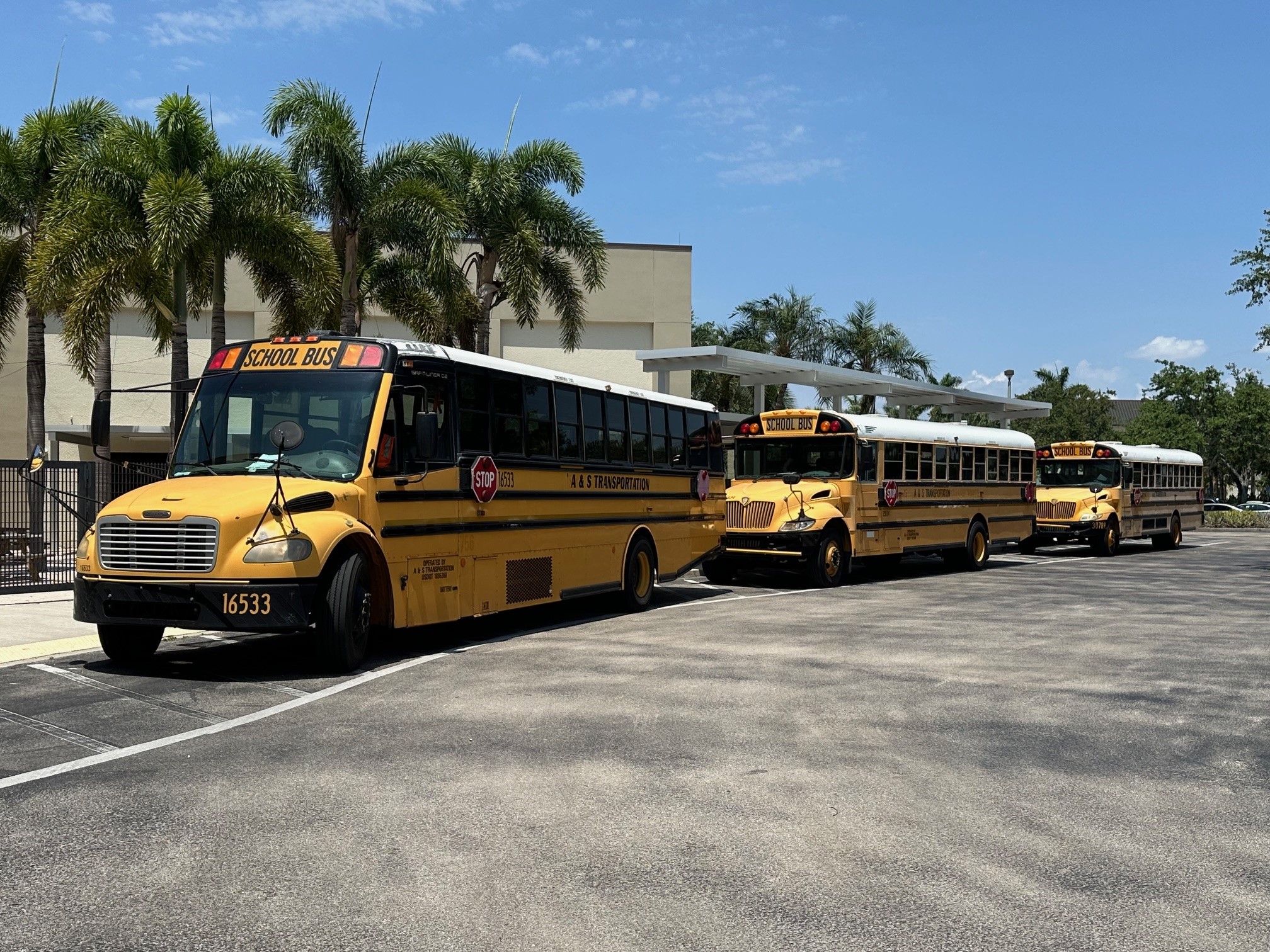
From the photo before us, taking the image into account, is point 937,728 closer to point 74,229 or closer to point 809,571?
point 809,571

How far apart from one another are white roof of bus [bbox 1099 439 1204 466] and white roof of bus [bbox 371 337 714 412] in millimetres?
17062

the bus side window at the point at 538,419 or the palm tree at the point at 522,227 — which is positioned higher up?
the palm tree at the point at 522,227

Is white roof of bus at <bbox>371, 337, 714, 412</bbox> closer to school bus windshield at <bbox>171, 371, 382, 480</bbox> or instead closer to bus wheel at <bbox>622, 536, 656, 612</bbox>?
school bus windshield at <bbox>171, 371, 382, 480</bbox>

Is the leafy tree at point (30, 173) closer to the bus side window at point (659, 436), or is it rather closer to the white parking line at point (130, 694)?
the bus side window at point (659, 436)

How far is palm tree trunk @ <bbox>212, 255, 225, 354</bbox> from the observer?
24828 millimetres

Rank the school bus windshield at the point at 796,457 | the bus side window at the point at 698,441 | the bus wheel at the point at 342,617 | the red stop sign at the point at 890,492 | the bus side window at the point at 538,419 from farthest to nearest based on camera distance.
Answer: the red stop sign at the point at 890,492
the school bus windshield at the point at 796,457
the bus side window at the point at 698,441
the bus side window at the point at 538,419
the bus wheel at the point at 342,617

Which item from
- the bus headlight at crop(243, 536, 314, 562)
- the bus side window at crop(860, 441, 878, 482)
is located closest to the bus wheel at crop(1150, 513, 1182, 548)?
the bus side window at crop(860, 441, 878, 482)

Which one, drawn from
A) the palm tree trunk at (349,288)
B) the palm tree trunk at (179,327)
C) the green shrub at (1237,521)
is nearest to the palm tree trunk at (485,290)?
the palm tree trunk at (349,288)

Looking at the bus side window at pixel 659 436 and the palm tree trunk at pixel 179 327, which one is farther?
the palm tree trunk at pixel 179 327

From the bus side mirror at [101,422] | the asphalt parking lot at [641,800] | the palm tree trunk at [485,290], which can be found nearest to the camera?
the asphalt parking lot at [641,800]

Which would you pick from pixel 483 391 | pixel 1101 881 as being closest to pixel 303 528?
pixel 483 391

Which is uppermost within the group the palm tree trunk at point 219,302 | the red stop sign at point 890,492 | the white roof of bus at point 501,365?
the palm tree trunk at point 219,302

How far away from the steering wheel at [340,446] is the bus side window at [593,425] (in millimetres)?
4547

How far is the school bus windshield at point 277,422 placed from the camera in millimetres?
10625
